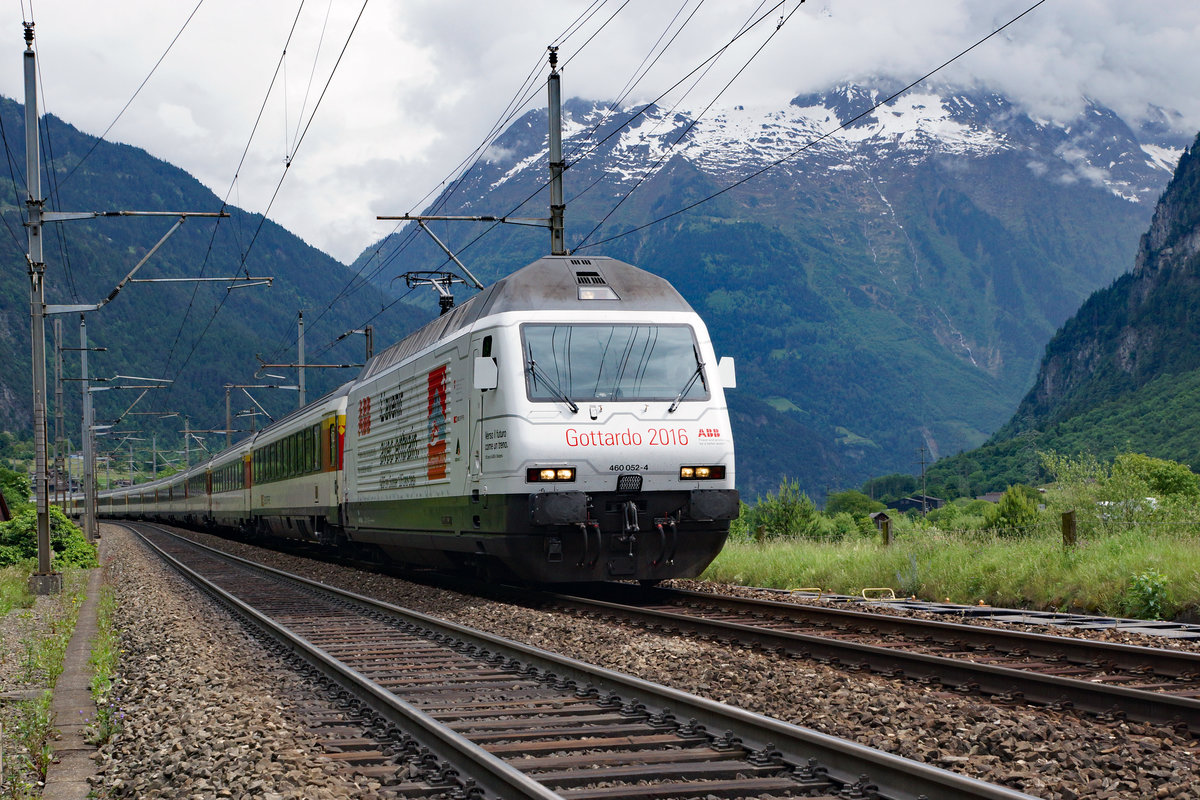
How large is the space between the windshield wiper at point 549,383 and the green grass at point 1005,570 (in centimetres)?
544

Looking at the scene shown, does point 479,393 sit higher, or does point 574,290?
point 574,290

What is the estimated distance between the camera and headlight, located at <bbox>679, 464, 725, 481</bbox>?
559 inches

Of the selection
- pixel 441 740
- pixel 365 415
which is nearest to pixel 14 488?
pixel 365 415

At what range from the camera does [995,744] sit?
6297mm

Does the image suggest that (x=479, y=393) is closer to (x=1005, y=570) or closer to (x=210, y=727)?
(x=1005, y=570)

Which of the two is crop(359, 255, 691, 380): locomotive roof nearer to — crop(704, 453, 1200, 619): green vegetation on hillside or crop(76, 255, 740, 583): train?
crop(76, 255, 740, 583): train

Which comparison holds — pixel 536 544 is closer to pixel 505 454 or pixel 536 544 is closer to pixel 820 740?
pixel 505 454

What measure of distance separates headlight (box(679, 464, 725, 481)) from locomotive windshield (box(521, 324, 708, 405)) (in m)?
0.87

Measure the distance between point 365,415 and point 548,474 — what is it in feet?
29.1

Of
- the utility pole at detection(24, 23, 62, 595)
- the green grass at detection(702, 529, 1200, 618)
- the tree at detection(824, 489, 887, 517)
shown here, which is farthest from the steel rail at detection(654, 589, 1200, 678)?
the tree at detection(824, 489, 887, 517)

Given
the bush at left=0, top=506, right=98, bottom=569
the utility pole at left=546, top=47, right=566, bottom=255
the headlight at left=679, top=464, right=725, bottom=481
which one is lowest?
the bush at left=0, top=506, right=98, bottom=569

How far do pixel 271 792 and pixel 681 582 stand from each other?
1370cm

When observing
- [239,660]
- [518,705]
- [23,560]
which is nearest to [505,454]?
[239,660]

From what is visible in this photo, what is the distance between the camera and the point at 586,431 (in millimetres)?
13859
